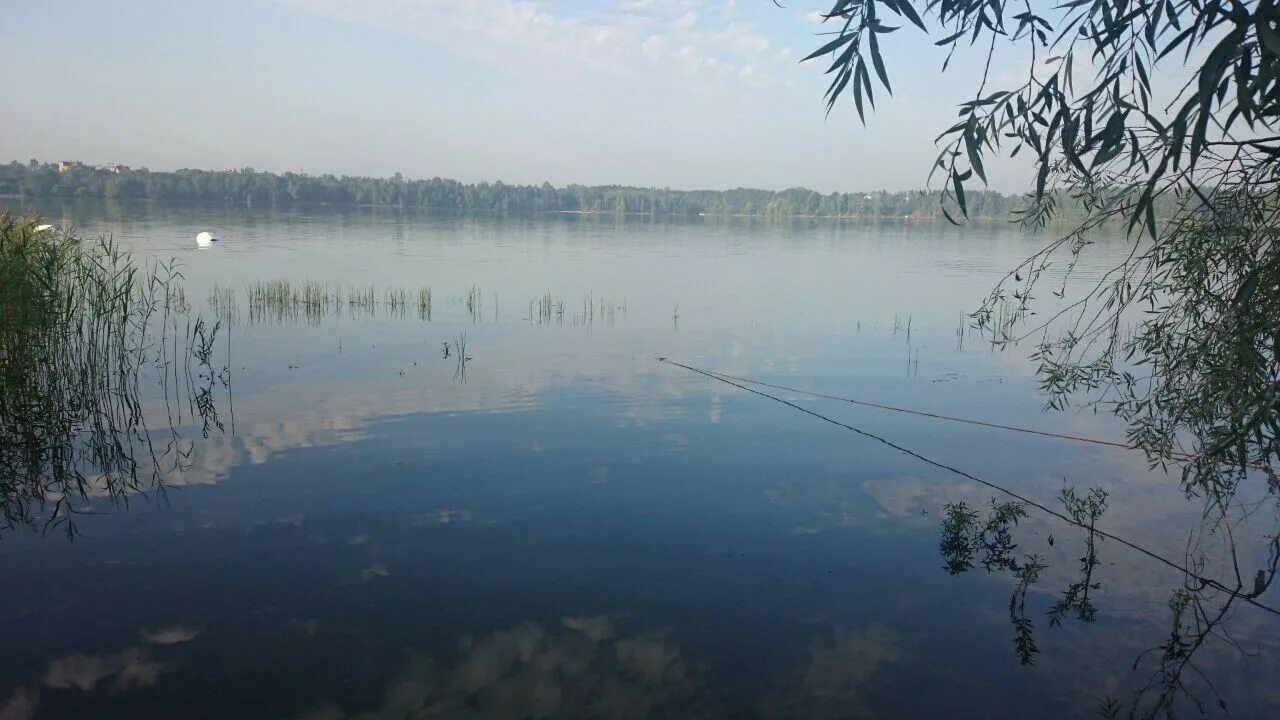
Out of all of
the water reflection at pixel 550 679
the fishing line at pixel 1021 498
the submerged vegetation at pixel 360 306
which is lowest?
the water reflection at pixel 550 679

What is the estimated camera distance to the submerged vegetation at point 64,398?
7.39 meters

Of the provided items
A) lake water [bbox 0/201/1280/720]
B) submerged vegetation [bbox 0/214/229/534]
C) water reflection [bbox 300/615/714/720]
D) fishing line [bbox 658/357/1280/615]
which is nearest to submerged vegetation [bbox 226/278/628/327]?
lake water [bbox 0/201/1280/720]

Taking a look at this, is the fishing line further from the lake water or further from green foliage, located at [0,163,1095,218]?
green foliage, located at [0,163,1095,218]

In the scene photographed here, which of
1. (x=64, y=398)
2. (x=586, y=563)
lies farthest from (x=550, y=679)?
(x=64, y=398)

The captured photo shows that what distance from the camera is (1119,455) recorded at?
9.13m

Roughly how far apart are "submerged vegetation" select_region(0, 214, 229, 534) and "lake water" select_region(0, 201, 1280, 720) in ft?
1.20

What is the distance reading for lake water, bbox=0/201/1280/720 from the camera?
4.59 meters

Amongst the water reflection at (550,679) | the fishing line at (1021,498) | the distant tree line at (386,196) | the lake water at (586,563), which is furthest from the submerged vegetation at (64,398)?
the distant tree line at (386,196)

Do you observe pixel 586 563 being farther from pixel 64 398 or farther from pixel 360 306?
pixel 360 306

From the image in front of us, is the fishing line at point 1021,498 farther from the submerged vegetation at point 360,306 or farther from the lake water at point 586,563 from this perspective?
the submerged vegetation at point 360,306

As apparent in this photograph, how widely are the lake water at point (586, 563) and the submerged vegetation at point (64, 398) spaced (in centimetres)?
36

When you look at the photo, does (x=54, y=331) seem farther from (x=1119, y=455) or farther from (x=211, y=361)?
(x=1119, y=455)

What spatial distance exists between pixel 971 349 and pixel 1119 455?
663 centimetres

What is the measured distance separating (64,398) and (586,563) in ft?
24.5
